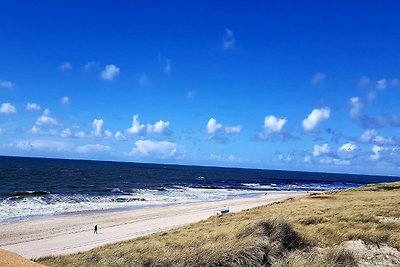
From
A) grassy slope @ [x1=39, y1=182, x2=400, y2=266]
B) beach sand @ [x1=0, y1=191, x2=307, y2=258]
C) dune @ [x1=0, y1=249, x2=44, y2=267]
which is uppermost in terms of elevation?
dune @ [x1=0, y1=249, x2=44, y2=267]

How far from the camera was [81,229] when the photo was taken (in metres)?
34.0

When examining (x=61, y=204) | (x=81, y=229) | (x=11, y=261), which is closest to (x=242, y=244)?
(x=11, y=261)

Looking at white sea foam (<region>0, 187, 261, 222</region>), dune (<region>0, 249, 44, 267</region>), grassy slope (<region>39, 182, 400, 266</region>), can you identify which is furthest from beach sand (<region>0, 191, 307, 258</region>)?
dune (<region>0, 249, 44, 267</region>)

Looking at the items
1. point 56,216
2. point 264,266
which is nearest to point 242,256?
point 264,266

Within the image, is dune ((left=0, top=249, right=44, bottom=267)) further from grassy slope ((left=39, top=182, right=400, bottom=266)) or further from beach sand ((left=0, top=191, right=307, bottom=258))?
beach sand ((left=0, top=191, right=307, bottom=258))

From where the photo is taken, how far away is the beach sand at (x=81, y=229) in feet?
88.6

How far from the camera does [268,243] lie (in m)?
14.0

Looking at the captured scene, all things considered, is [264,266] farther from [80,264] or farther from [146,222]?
[146,222]

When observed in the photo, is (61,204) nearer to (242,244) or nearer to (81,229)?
(81,229)

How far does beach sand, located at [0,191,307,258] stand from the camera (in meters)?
27.0

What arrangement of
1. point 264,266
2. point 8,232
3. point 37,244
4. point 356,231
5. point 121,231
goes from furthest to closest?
point 121,231 → point 8,232 → point 37,244 → point 356,231 → point 264,266

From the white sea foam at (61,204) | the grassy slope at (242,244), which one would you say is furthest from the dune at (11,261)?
the white sea foam at (61,204)

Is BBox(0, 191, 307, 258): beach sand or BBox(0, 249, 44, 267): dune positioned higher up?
BBox(0, 249, 44, 267): dune

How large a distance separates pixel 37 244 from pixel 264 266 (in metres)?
20.4
